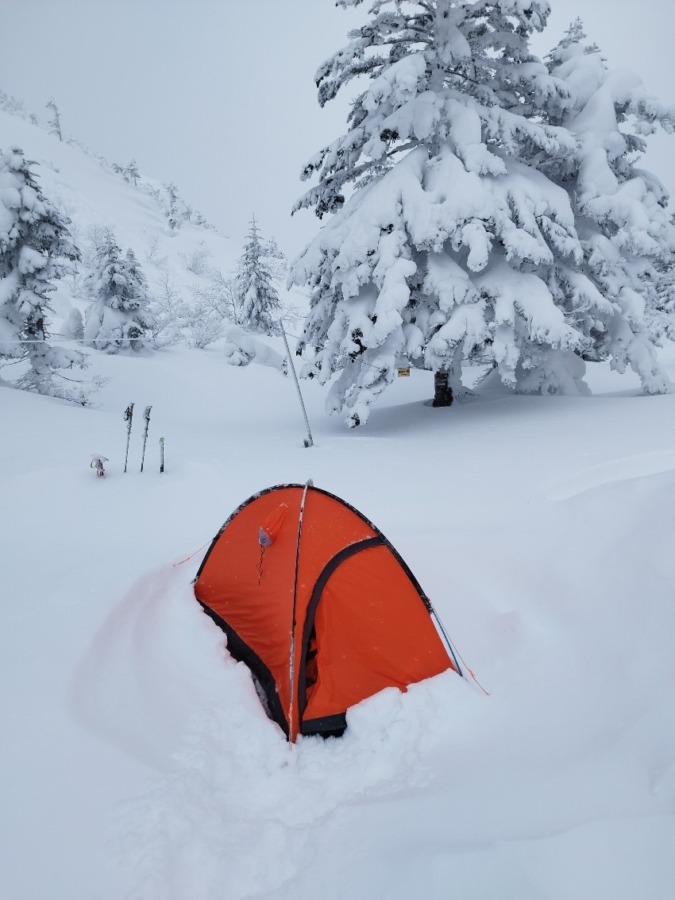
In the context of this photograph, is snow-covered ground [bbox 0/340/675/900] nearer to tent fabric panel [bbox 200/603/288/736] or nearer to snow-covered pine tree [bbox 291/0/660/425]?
tent fabric panel [bbox 200/603/288/736]

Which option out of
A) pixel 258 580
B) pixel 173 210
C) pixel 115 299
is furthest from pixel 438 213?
pixel 173 210

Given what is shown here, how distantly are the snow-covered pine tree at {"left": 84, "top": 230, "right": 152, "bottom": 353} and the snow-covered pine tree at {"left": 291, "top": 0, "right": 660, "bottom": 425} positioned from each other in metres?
15.0

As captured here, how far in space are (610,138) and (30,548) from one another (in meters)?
13.3

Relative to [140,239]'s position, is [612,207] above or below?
below

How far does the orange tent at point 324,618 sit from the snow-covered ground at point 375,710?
0.66ft

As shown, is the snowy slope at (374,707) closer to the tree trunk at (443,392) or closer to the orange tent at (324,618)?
the orange tent at (324,618)

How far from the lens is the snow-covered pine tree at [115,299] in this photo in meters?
22.1

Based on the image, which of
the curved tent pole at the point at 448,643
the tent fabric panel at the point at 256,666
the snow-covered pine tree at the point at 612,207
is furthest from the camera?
the snow-covered pine tree at the point at 612,207

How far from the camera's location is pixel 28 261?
43.4 ft

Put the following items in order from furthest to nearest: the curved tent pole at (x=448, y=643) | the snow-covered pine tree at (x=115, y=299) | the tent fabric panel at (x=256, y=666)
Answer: the snow-covered pine tree at (x=115, y=299) < the curved tent pole at (x=448, y=643) < the tent fabric panel at (x=256, y=666)

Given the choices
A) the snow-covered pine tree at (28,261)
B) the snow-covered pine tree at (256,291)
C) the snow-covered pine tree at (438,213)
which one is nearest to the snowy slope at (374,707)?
the snow-covered pine tree at (438,213)

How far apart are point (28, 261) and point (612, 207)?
14.5m

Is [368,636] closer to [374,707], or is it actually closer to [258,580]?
[374,707]

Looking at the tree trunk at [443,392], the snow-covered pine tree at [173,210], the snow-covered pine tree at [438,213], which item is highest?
the snow-covered pine tree at [173,210]
